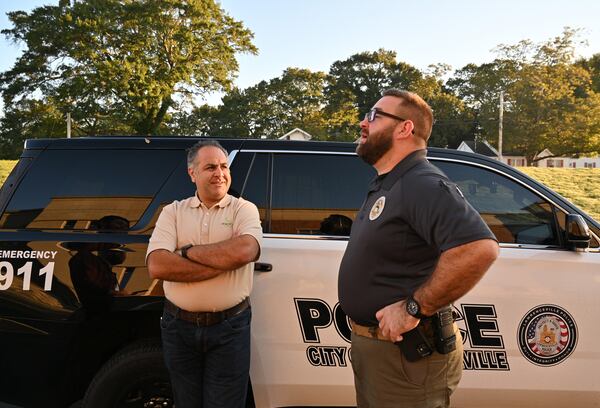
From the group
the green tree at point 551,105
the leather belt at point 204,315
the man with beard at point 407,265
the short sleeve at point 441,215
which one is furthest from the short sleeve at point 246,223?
the green tree at point 551,105

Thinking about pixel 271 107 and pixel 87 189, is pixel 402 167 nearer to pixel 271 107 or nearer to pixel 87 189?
pixel 87 189

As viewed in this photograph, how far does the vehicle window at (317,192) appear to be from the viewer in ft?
8.80

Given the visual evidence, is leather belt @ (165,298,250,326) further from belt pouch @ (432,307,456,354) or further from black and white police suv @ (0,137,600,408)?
belt pouch @ (432,307,456,354)

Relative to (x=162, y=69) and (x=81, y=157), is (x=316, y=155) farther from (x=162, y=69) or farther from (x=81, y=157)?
(x=162, y=69)

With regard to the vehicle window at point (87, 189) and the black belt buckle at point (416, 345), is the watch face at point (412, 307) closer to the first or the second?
the black belt buckle at point (416, 345)

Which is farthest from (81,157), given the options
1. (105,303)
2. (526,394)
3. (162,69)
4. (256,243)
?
(162,69)

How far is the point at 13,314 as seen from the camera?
8.59ft

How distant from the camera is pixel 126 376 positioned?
2.54 m

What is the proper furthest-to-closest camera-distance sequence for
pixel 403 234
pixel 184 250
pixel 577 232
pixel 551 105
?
pixel 551 105
pixel 577 232
pixel 184 250
pixel 403 234

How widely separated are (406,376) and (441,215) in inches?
22.9

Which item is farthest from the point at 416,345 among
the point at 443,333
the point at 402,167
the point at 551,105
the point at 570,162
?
the point at 570,162

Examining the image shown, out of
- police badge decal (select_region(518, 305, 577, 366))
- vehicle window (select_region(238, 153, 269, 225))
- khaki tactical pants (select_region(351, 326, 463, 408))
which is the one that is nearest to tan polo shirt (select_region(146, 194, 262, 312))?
vehicle window (select_region(238, 153, 269, 225))

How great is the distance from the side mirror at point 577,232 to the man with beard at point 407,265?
1.04m

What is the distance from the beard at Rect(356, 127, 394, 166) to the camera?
187cm
